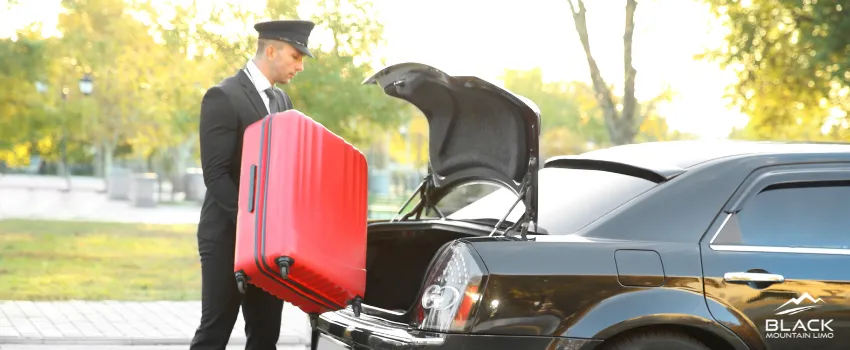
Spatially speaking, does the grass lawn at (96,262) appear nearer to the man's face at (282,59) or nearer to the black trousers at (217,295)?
the black trousers at (217,295)

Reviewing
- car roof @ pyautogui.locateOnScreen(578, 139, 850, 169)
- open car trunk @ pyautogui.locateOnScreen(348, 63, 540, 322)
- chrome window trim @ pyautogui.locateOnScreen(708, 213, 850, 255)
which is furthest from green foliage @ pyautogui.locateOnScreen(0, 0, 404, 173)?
chrome window trim @ pyautogui.locateOnScreen(708, 213, 850, 255)

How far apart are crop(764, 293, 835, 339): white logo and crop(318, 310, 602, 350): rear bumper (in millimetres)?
710

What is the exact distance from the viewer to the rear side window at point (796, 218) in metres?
4.47

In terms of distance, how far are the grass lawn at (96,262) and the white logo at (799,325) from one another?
768 cm

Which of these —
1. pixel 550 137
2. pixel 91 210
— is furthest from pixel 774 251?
pixel 550 137

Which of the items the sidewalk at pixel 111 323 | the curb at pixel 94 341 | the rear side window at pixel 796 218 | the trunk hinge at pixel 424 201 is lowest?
the sidewalk at pixel 111 323

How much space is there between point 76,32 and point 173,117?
21.2 meters

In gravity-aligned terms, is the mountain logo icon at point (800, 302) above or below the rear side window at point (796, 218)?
below

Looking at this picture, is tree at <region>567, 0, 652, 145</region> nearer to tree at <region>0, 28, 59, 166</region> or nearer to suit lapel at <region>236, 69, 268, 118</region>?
suit lapel at <region>236, 69, 268, 118</region>

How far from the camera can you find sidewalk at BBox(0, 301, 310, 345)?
26.6 ft

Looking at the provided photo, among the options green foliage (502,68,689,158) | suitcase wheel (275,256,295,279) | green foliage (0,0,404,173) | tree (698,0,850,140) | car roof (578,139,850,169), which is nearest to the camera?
suitcase wheel (275,256,295,279)

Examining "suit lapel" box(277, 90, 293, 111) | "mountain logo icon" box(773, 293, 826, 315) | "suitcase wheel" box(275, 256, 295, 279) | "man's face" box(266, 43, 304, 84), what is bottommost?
"mountain logo icon" box(773, 293, 826, 315)

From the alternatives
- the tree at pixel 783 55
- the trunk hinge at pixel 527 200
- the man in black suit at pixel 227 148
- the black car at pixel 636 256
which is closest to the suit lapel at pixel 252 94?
the man in black suit at pixel 227 148

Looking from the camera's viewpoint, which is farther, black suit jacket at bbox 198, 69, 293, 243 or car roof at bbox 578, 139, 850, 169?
black suit jacket at bbox 198, 69, 293, 243
